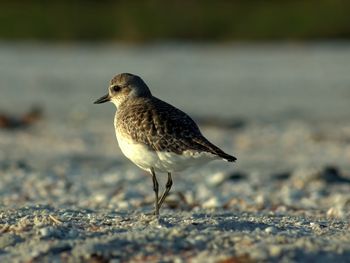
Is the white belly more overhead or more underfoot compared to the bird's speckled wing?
more underfoot

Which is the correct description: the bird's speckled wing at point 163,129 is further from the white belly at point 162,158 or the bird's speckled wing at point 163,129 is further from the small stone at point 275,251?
the small stone at point 275,251

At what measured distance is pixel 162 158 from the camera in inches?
272

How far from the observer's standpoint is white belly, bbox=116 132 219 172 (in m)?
6.84

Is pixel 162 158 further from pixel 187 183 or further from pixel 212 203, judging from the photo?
pixel 187 183

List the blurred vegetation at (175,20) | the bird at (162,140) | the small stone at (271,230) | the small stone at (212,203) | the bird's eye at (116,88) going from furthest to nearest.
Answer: the blurred vegetation at (175,20) → the small stone at (212,203) → the bird's eye at (116,88) → the bird at (162,140) → the small stone at (271,230)

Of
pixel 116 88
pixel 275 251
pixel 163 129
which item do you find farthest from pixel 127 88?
pixel 275 251

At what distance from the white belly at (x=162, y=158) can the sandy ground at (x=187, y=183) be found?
41 cm

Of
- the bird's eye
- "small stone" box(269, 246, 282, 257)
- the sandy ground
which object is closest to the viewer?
"small stone" box(269, 246, 282, 257)

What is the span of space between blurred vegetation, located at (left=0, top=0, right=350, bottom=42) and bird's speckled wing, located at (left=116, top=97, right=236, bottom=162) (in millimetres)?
27976

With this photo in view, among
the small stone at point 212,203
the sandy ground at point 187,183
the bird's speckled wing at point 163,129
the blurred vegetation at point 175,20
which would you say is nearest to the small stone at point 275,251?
the sandy ground at point 187,183

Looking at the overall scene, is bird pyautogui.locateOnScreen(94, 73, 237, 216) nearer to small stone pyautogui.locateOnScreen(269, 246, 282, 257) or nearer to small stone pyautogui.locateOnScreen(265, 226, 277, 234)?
small stone pyautogui.locateOnScreen(265, 226, 277, 234)

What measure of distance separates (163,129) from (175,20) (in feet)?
106

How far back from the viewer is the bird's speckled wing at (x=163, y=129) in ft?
22.5

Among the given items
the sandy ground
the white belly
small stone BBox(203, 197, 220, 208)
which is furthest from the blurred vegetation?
the white belly
